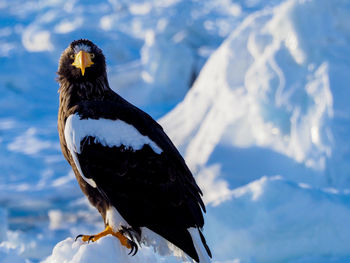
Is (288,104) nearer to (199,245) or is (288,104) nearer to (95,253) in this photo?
(199,245)

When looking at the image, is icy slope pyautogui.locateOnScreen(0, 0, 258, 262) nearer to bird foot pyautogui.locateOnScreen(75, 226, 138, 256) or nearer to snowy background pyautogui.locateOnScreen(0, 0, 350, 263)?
snowy background pyautogui.locateOnScreen(0, 0, 350, 263)

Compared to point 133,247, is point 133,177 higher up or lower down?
higher up

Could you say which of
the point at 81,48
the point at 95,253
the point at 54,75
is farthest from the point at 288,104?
the point at 54,75

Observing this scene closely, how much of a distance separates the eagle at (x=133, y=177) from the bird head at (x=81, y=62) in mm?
300

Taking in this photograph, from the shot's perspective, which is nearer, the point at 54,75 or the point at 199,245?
the point at 199,245

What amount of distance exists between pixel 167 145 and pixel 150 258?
0.68 metres

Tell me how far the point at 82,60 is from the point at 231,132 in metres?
5.93

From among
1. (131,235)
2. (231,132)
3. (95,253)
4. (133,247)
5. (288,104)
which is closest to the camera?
(95,253)

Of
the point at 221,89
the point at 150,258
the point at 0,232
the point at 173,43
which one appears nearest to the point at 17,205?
the point at 0,232

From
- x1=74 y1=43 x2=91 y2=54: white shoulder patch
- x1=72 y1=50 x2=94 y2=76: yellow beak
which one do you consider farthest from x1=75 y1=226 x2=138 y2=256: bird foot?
x1=74 y1=43 x2=91 y2=54: white shoulder patch

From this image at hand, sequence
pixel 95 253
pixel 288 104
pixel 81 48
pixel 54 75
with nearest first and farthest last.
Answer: pixel 95 253
pixel 81 48
pixel 288 104
pixel 54 75

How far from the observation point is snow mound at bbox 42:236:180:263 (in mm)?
3047

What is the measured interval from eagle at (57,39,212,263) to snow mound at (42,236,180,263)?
62 millimetres

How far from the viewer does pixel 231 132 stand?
9180mm
